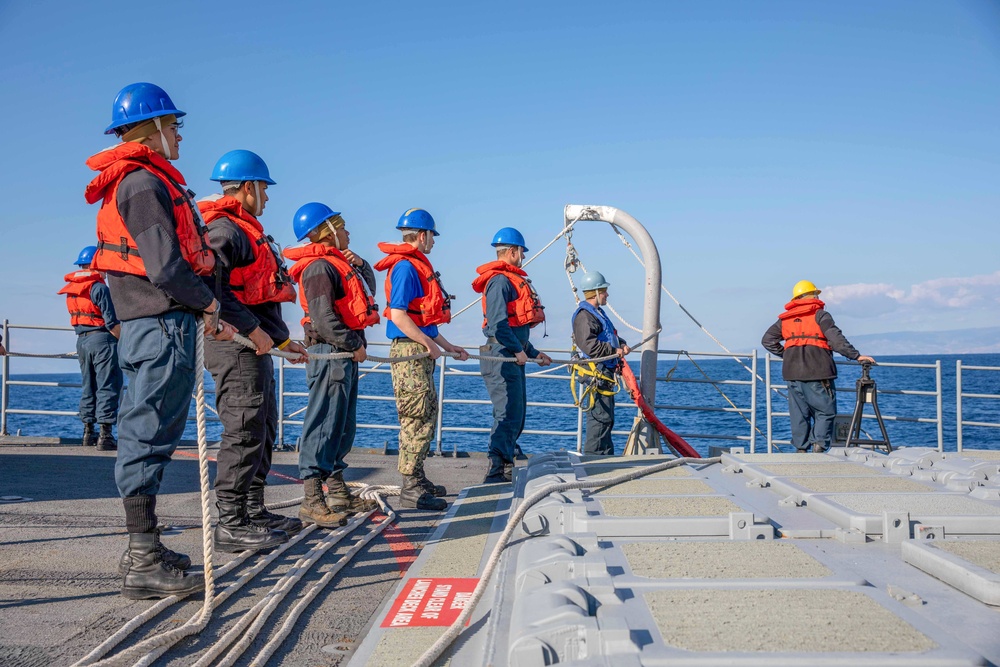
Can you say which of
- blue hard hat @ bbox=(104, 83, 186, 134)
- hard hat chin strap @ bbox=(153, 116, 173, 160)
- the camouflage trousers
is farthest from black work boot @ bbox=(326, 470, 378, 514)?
blue hard hat @ bbox=(104, 83, 186, 134)

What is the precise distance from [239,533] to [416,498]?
4.77 ft

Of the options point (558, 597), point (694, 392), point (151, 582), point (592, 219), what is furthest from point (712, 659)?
point (694, 392)

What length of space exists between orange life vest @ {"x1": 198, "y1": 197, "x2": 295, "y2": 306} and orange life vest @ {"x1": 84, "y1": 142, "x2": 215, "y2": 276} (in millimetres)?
719

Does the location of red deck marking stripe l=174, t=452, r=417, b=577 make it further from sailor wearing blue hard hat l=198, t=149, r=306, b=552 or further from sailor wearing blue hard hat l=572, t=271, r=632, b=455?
sailor wearing blue hard hat l=572, t=271, r=632, b=455

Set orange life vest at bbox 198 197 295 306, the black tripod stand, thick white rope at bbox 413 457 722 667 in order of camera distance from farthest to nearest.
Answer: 1. the black tripod stand
2. orange life vest at bbox 198 197 295 306
3. thick white rope at bbox 413 457 722 667

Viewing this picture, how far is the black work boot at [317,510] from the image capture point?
14.4ft

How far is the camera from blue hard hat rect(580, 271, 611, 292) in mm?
7766

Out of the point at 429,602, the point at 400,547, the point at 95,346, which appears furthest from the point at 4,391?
the point at 429,602

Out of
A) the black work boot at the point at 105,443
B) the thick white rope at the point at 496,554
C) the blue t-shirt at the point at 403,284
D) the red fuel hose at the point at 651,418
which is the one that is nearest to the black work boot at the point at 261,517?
the blue t-shirt at the point at 403,284

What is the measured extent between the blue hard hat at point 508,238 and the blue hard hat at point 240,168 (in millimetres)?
2932

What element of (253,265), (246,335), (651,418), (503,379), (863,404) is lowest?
(651,418)

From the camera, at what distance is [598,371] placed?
7266 mm

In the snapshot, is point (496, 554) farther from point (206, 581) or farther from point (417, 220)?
point (417, 220)

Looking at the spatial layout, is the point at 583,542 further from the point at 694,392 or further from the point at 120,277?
the point at 694,392
